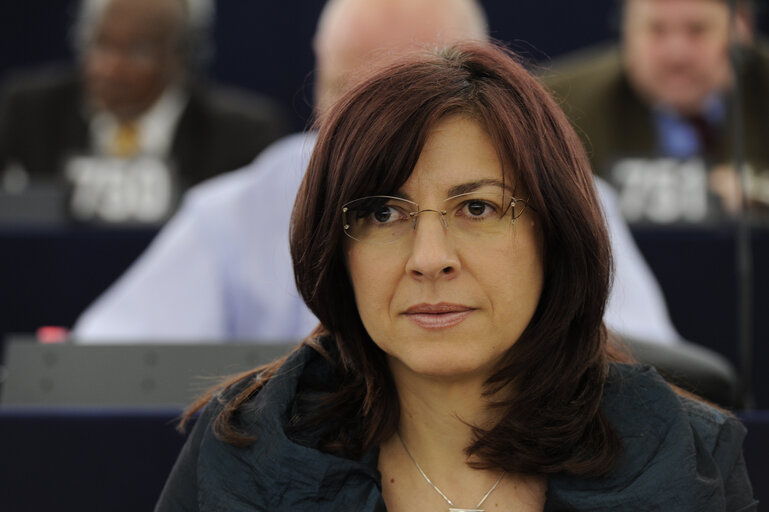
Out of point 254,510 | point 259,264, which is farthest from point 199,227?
point 254,510

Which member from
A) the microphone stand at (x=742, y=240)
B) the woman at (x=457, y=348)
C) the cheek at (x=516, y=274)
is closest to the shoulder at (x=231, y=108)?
the microphone stand at (x=742, y=240)

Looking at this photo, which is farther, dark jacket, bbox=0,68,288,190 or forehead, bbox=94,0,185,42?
dark jacket, bbox=0,68,288,190

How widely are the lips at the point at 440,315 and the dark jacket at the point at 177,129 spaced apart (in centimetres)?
312

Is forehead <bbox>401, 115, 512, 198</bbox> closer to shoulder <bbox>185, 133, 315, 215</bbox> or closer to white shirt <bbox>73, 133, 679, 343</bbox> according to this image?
white shirt <bbox>73, 133, 679, 343</bbox>

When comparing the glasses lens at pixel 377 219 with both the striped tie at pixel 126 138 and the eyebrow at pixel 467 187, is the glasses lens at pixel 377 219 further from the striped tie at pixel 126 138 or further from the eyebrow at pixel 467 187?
the striped tie at pixel 126 138

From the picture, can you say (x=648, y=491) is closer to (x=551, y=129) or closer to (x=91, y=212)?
(x=551, y=129)

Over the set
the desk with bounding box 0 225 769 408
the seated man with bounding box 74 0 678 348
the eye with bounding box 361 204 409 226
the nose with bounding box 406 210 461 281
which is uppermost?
the eye with bounding box 361 204 409 226

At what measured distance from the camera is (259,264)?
2.99 meters

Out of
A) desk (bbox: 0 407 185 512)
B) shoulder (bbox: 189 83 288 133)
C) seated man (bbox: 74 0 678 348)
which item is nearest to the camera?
desk (bbox: 0 407 185 512)

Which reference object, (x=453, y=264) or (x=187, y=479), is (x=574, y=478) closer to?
(x=453, y=264)

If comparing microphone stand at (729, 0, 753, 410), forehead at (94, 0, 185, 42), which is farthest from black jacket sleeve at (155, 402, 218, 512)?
forehead at (94, 0, 185, 42)

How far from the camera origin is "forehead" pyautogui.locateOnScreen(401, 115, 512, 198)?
142 centimetres

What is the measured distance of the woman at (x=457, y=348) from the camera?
1425 millimetres

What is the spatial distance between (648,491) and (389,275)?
0.40m
